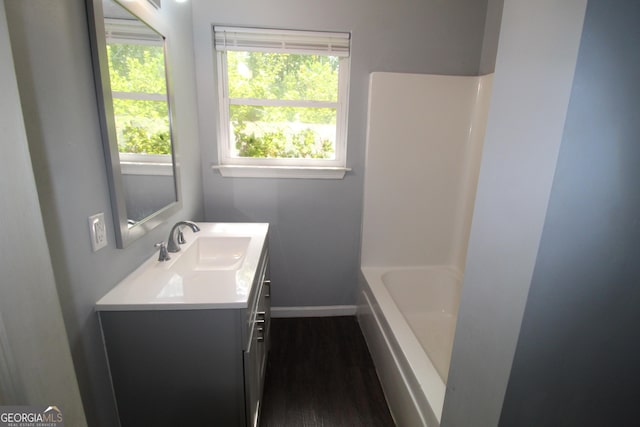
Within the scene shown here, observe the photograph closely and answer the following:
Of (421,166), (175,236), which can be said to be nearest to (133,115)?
(175,236)

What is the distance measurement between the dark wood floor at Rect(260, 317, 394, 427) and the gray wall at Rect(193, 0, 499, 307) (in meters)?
0.30

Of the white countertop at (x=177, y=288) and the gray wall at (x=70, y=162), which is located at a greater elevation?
the gray wall at (x=70, y=162)

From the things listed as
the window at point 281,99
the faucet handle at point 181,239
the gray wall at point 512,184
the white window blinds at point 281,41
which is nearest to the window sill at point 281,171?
the window at point 281,99

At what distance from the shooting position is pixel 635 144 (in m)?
0.54

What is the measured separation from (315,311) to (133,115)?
192cm

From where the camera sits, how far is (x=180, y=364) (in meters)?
1.04

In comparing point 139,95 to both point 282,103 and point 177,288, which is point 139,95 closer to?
point 177,288

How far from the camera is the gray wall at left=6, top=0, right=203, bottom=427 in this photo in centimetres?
73

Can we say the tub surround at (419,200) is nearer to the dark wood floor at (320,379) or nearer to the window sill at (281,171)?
the dark wood floor at (320,379)

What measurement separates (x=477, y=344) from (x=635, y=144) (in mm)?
536

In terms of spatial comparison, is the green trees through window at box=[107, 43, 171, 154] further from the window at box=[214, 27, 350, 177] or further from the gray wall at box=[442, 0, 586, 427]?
the gray wall at box=[442, 0, 586, 427]

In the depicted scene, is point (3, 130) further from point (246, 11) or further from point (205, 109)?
point (246, 11)

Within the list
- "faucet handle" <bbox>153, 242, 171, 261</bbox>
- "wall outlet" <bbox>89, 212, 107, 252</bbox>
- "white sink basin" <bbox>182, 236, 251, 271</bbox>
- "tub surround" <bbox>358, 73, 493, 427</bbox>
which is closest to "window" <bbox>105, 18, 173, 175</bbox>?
"wall outlet" <bbox>89, 212, 107, 252</bbox>

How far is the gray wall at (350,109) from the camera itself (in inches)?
76.4
